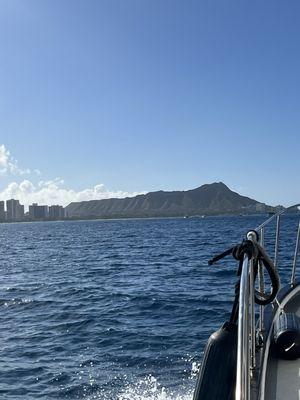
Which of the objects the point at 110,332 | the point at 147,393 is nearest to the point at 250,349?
the point at 147,393

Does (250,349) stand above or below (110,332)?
above

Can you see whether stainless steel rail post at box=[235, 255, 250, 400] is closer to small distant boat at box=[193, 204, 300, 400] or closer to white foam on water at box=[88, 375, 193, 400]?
small distant boat at box=[193, 204, 300, 400]

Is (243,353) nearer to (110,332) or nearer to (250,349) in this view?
(250,349)

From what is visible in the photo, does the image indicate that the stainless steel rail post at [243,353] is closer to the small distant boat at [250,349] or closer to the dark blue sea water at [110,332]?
the small distant boat at [250,349]

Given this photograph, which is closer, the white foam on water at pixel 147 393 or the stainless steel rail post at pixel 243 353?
the stainless steel rail post at pixel 243 353

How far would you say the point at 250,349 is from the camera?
4004 millimetres

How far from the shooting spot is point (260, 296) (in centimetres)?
399

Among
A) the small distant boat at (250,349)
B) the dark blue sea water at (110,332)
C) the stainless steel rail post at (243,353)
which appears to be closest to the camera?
the stainless steel rail post at (243,353)

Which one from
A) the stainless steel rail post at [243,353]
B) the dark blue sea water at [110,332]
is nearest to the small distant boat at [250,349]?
the stainless steel rail post at [243,353]

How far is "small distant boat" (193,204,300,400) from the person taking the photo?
9.56 ft

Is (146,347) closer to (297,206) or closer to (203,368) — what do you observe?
(297,206)

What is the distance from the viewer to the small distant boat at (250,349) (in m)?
2.91

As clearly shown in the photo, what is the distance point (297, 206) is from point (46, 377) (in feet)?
18.8

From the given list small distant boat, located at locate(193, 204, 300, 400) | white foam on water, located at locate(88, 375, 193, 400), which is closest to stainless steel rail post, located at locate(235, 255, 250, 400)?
small distant boat, located at locate(193, 204, 300, 400)
